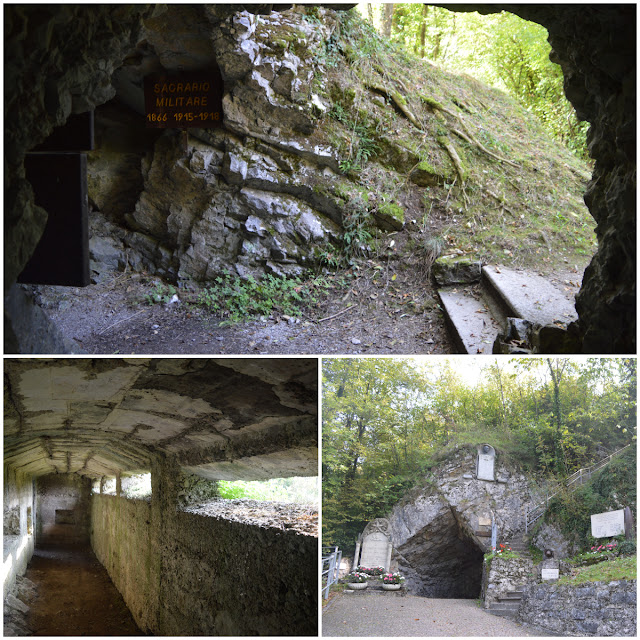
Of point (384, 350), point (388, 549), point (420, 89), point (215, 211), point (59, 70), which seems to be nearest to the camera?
point (59, 70)

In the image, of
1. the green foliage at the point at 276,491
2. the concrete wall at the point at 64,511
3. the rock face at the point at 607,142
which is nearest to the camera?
the rock face at the point at 607,142

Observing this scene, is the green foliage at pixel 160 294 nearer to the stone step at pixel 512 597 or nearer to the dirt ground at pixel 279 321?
the dirt ground at pixel 279 321

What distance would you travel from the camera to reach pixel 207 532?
168 inches

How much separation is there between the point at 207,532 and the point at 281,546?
134 centimetres

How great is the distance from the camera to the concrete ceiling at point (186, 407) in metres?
2.48

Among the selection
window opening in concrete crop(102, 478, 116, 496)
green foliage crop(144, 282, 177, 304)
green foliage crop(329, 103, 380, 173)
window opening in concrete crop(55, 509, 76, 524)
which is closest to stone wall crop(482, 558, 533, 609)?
green foliage crop(144, 282, 177, 304)

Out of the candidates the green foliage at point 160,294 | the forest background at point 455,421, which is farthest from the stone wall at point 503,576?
the green foliage at point 160,294

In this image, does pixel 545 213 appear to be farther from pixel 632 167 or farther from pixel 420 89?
pixel 632 167

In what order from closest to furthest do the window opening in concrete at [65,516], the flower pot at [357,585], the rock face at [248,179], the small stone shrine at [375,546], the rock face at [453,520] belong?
the flower pot at [357,585], the small stone shrine at [375,546], the rock face at [453,520], the rock face at [248,179], the window opening in concrete at [65,516]

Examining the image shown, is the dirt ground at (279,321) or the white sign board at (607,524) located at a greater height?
the dirt ground at (279,321)

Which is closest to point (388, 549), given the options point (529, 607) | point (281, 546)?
point (281, 546)

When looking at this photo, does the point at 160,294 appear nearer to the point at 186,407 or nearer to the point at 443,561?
the point at 186,407

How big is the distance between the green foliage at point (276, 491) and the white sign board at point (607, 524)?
2.26 meters

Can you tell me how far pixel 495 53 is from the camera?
40.2ft
